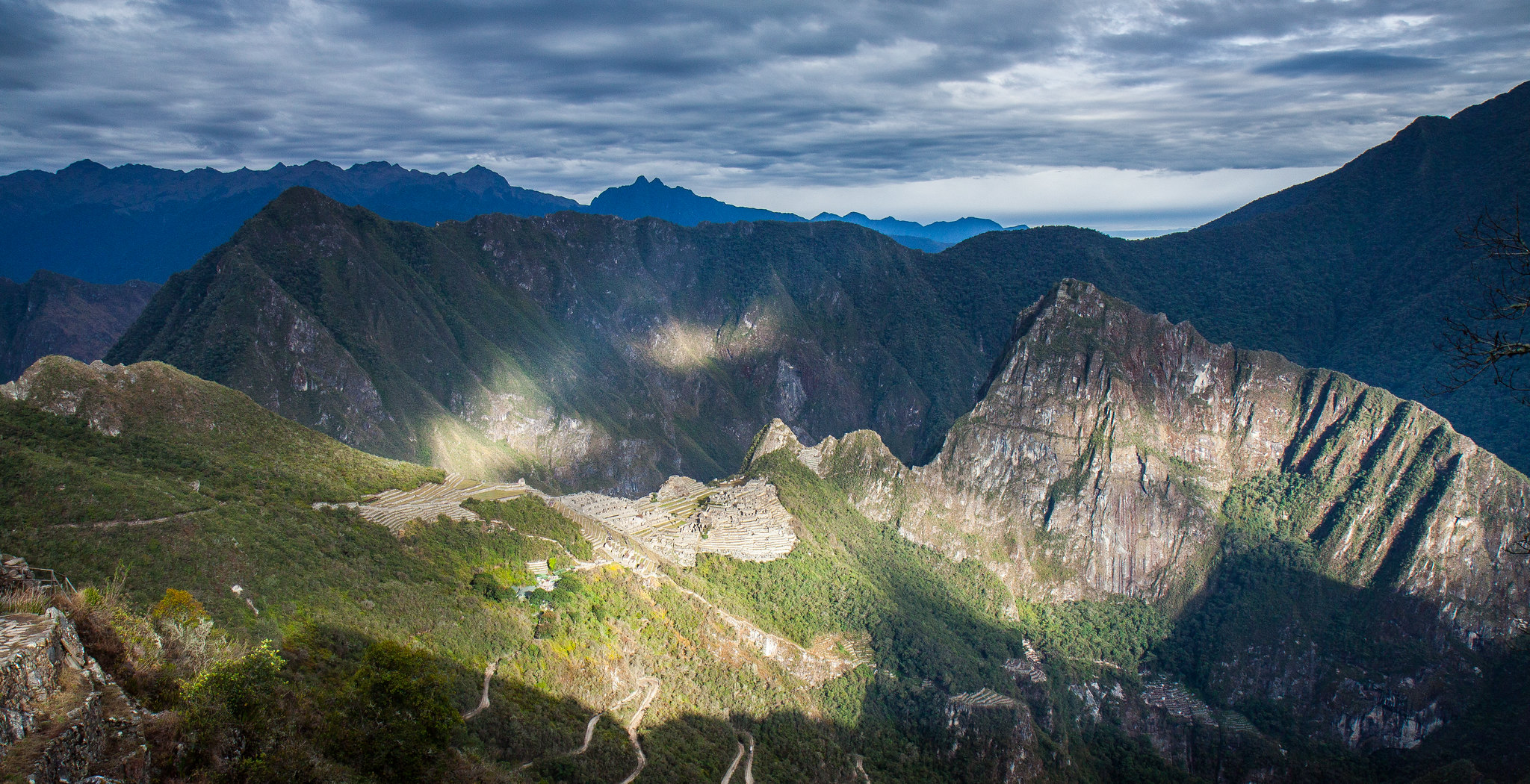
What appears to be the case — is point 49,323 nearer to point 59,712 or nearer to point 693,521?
point 693,521

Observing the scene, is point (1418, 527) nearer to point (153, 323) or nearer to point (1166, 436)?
point (1166, 436)

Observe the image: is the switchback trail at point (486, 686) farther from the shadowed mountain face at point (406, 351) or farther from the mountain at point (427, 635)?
the shadowed mountain face at point (406, 351)

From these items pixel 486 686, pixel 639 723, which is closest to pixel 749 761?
pixel 639 723

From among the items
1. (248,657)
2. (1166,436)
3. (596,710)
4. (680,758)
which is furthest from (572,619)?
(1166,436)

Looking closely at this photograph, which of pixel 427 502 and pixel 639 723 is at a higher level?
pixel 427 502

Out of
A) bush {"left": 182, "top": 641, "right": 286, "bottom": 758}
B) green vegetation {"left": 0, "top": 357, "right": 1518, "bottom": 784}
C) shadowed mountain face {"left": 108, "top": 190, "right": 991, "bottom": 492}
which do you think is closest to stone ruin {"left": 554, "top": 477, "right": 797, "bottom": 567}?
green vegetation {"left": 0, "top": 357, "right": 1518, "bottom": 784}

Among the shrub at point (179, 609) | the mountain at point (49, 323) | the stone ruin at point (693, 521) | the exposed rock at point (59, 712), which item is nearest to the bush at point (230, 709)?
the exposed rock at point (59, 712)

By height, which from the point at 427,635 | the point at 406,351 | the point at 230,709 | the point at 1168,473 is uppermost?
the point at 406,351
